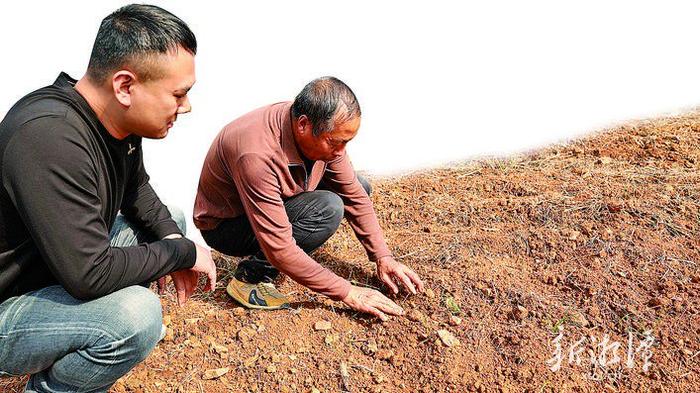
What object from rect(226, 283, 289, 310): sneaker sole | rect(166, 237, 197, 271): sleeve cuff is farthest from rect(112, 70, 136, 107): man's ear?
rect(226, 283, 289, 310): sneaker sole

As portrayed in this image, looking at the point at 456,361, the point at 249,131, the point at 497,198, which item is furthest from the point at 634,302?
the point at 249,131

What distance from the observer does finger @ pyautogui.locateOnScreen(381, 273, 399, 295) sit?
2908 millimetres

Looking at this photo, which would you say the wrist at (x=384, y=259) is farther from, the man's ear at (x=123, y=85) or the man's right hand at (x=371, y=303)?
the man's ear at (x=123, y=85)

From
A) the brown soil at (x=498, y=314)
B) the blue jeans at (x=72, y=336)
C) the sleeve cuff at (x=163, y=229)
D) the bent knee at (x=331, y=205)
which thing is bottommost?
the brown soil at (x=498, y=314)

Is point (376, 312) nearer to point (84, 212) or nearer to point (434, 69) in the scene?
point (84, 212)

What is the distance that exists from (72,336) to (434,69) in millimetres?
4528

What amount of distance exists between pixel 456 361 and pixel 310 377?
2.04ft

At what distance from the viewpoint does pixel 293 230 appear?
2959mm

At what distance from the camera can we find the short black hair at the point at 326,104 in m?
2.48

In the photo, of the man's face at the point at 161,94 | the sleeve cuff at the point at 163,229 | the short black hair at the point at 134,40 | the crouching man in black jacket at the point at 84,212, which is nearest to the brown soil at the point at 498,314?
the sleeve cuff at the point at 163,229

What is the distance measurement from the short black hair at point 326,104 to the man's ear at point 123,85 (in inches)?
32.1

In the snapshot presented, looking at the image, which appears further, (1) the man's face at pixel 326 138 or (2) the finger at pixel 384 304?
(2) the finger at pixel 384 304

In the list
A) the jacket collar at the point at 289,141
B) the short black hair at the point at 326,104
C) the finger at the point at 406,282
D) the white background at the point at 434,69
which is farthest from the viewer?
the white background at the point at 434,69

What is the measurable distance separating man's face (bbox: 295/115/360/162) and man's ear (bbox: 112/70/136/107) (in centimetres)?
83
